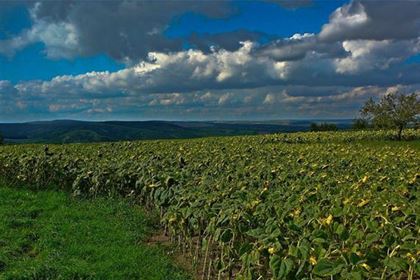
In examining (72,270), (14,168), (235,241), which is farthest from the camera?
(14,168)

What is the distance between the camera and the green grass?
9141 mm

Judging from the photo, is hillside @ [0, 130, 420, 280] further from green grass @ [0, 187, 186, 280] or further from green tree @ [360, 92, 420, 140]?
green tree @ [360, 92, 420, 140]

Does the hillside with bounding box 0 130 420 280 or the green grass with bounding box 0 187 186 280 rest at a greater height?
the hillside with bounding box 0 130 420 280

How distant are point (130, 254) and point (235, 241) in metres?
3.29

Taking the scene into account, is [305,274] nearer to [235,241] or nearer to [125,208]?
[235,241]

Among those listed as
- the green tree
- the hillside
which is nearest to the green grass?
the hillside

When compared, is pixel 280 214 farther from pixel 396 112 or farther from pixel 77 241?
pixel 396 112

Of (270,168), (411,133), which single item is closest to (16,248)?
(270,168)

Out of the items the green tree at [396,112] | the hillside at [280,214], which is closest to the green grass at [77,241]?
the hillside at [280,214]

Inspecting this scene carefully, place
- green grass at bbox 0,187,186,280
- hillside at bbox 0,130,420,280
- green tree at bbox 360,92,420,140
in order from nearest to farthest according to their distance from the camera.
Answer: hillside at bbox 0,130,420,280
green grass at bbox 0,187,186,280
green tree at bbox 360,92,420,140

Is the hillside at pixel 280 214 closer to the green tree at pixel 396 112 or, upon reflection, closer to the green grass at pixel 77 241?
the green grass at pixel 77 241

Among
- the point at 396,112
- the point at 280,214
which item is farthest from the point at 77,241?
the point at 396,112

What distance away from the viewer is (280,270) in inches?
207

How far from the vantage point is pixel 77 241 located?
11344 millimetres
